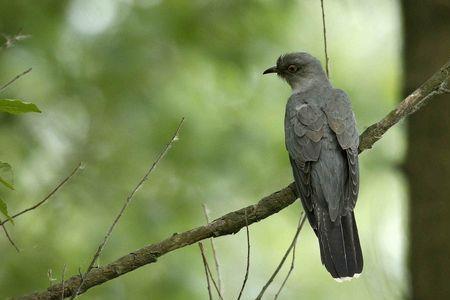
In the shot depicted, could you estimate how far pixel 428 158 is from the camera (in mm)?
7594

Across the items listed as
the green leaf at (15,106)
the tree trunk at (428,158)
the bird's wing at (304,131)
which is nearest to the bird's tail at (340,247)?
the bird's wing at (304,131)

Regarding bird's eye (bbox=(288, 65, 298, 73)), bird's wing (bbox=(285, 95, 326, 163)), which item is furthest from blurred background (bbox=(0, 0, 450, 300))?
bird's wing (bbox=(285, 95, 326, 163))

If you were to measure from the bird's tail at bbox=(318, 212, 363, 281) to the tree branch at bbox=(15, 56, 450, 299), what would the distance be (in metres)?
0.48

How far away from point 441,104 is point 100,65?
3.84 meters

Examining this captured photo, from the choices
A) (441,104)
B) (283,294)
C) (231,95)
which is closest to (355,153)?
(441,104)

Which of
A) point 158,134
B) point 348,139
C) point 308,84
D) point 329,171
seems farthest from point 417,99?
point 158,134

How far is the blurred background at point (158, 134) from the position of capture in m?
8.28

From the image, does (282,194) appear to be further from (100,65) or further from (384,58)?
(384,58)

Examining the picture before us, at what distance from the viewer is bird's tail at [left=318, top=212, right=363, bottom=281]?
19.1 feet

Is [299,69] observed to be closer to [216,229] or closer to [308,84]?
[308,84]

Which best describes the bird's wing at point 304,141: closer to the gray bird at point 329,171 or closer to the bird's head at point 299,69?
the gray bird at point 329,171

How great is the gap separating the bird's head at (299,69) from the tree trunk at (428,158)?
92cm

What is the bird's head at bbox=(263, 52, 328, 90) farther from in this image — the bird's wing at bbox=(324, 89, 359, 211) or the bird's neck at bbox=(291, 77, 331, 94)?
the bird's wing at bbox=(324, 89, 359, 211)

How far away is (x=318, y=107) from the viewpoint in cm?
693
